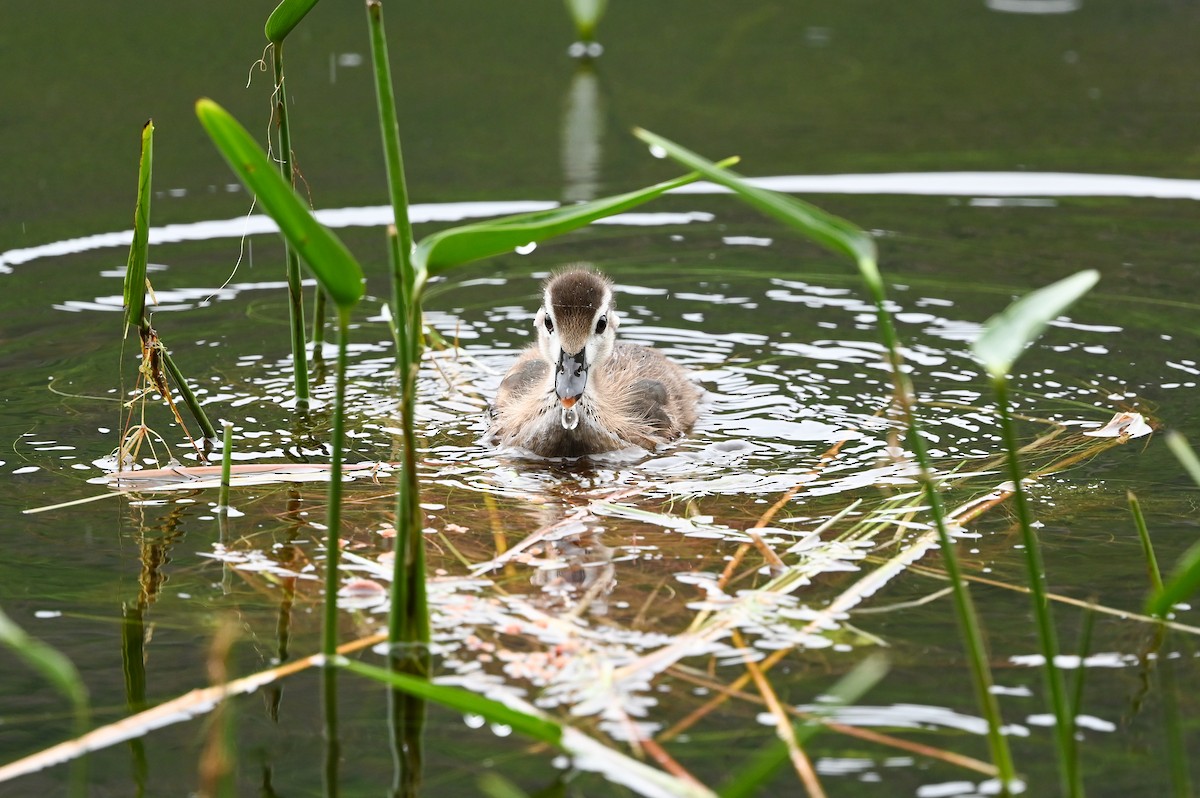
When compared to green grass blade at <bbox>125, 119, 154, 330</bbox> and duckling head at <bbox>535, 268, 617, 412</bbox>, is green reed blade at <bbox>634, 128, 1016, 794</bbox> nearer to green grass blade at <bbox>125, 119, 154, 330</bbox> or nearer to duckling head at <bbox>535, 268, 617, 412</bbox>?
green grass blade at <bbox>125, 119, 154, 330</bbox>

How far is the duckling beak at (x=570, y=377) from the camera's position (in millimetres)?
5797

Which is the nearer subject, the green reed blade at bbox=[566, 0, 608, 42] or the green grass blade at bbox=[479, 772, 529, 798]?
the green grass blade at bbox=[479, 772, 529, 798]

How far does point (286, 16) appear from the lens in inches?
183

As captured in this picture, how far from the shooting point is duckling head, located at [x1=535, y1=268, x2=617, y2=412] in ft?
19.1

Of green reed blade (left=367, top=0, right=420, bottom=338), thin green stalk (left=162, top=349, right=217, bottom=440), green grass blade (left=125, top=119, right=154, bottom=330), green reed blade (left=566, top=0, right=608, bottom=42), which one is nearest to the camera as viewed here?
green reed blade (left=367, top=0, right=420, bottom=338)

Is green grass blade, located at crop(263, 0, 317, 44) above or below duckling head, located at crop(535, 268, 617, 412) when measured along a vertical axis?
above

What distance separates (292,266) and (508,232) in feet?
7.73

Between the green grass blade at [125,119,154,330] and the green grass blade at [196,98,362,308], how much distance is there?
1.13m

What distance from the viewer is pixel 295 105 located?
10391 mm

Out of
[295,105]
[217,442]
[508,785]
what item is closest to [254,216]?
[295,105]

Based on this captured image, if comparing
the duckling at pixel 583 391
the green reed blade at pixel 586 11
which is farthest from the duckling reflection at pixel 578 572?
the green reed blade at pixel 586 11

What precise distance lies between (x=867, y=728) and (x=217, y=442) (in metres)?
3.02

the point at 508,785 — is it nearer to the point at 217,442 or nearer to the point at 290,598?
the point at 290,598

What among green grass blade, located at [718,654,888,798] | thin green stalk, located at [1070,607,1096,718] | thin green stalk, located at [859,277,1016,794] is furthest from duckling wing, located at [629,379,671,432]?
thin green stalk, located at [859,277,1016,794]
